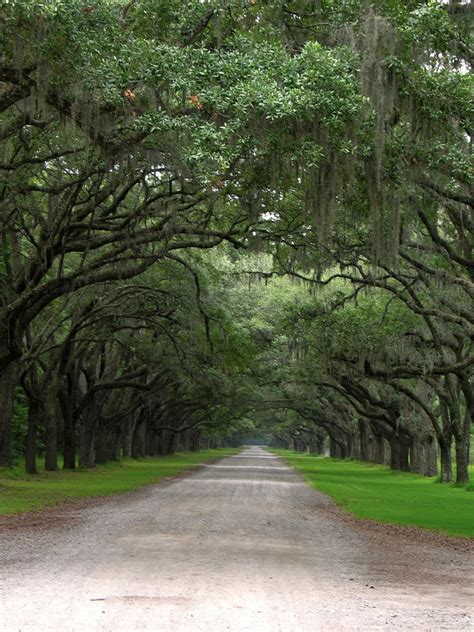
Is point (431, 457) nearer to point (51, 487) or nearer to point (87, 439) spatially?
point (87, 439)

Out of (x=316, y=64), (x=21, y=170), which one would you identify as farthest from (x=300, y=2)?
(x=21, y=170)

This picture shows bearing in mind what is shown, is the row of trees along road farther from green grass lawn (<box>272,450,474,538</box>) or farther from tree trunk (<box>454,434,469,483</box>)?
tree trunk (<box>454,434,469,483</box>)

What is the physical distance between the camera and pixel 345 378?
121 feet

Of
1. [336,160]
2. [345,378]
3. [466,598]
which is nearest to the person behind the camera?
[466,598]

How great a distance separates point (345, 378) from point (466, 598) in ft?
94.2

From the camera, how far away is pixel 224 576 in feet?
28.6

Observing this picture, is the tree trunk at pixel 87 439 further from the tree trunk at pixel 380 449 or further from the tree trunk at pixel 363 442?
the tree trunk at pixel 363 442

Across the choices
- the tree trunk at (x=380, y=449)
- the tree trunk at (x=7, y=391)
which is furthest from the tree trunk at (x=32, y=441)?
the tree trunk at (x=380, y=449)

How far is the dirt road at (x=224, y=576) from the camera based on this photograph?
6.61m

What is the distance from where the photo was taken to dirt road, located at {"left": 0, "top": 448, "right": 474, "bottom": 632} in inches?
260

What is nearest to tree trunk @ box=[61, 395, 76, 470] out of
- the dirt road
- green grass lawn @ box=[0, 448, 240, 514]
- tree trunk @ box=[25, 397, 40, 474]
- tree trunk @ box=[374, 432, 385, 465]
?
green grass lawn @ box=[0, 448, 240, 514]

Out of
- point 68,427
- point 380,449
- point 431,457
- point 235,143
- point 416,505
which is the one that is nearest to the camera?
point 235,143

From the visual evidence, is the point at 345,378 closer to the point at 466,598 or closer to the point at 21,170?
the point at 21,170

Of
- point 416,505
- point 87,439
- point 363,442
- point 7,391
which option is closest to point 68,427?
point 87,439
